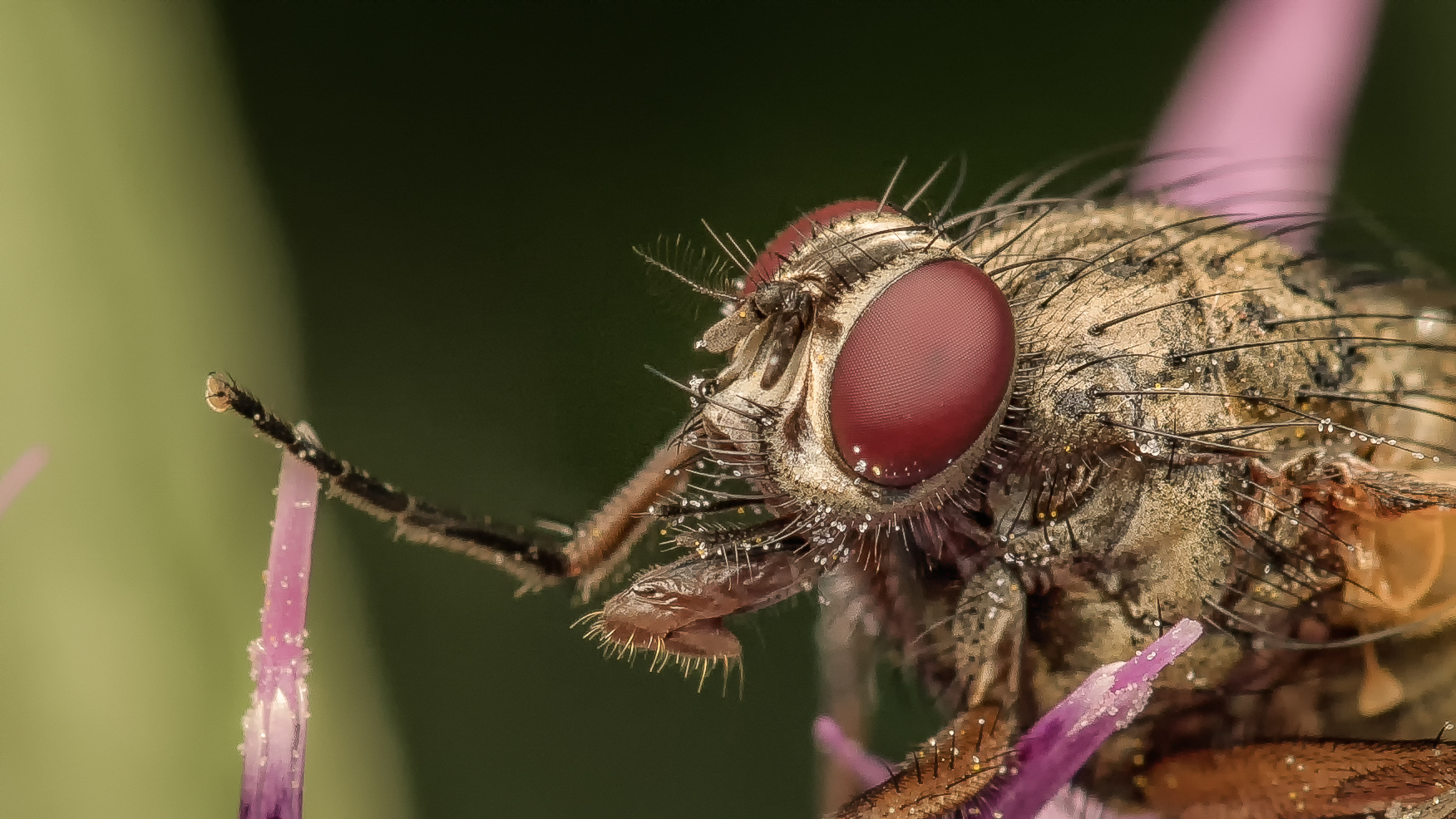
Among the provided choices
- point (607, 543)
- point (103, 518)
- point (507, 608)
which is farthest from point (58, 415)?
point (507, 608)

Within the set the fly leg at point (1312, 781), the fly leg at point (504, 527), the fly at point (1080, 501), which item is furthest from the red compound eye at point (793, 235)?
the fly leg at point (1312, 781)

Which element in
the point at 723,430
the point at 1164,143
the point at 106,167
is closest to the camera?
the point at 723,430

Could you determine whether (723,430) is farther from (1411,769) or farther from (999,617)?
(1411,769)

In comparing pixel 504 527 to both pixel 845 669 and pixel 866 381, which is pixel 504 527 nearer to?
pixel 866 381

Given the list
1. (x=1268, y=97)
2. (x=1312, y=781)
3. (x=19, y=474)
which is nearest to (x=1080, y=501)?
(x=1312, y=781)

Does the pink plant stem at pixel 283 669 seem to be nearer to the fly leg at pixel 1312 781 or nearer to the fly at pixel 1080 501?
the fly at pixel 1080 501
